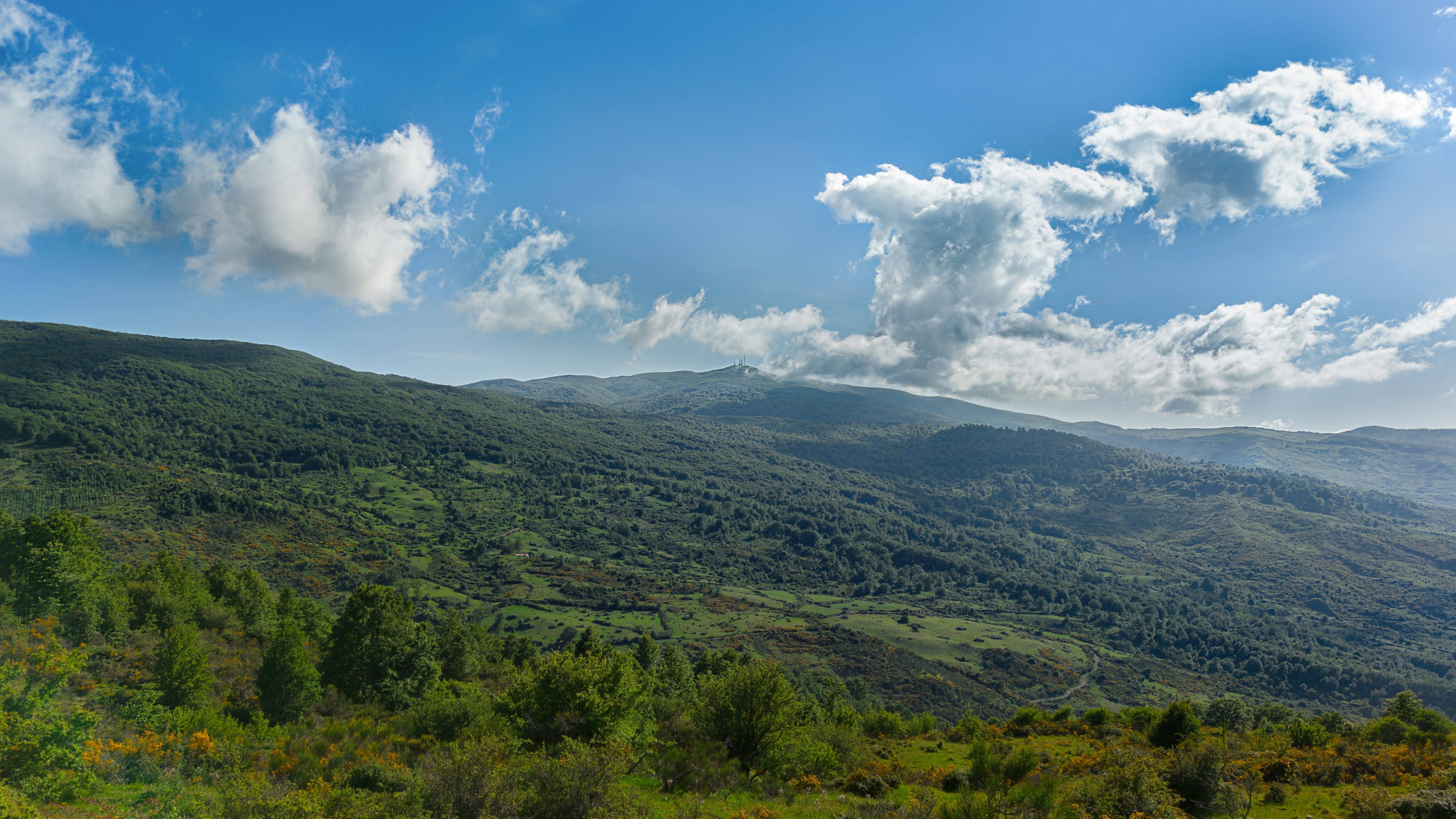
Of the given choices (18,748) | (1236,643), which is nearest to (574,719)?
(18,748)

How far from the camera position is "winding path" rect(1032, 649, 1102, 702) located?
140250mm

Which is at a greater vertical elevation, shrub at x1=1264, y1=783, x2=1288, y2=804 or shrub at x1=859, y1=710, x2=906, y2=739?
shrub at x1=1264, y1=783, x2=1288, y2=804

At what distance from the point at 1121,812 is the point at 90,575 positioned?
235 feet

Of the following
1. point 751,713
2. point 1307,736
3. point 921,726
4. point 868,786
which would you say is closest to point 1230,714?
point 1307,736

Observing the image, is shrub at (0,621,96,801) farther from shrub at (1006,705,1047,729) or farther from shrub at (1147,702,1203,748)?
shrub at (1006,705,1047,729)

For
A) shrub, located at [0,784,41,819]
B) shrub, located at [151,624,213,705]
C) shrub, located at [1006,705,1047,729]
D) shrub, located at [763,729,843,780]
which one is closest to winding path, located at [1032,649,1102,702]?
shrub, located at [1006,705,1047,729]

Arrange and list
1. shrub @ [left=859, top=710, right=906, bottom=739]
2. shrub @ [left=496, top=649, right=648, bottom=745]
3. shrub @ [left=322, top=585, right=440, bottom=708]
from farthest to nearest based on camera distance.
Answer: shrub @ [left=859, top=710, right=906, bottom=739] < shrub @ [left=322, top=585, right=440, bottom=708] < shrub @ [left=496, top=649, right=648, bottom=745]

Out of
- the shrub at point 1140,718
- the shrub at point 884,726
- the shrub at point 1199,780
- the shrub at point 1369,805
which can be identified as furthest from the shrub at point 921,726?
the shrub at point 1369,805

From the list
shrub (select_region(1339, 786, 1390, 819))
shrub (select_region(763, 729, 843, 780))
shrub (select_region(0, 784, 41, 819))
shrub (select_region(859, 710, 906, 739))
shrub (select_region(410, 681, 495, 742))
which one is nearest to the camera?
shrub (select_region(0, 784, 41, 819))

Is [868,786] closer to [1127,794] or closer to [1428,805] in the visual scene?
[1127,794]

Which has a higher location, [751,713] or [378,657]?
[751,713]

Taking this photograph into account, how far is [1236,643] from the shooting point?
7598 inches

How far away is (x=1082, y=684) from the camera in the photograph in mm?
153250

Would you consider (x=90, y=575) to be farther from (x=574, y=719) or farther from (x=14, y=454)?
(x=14, y=454)
